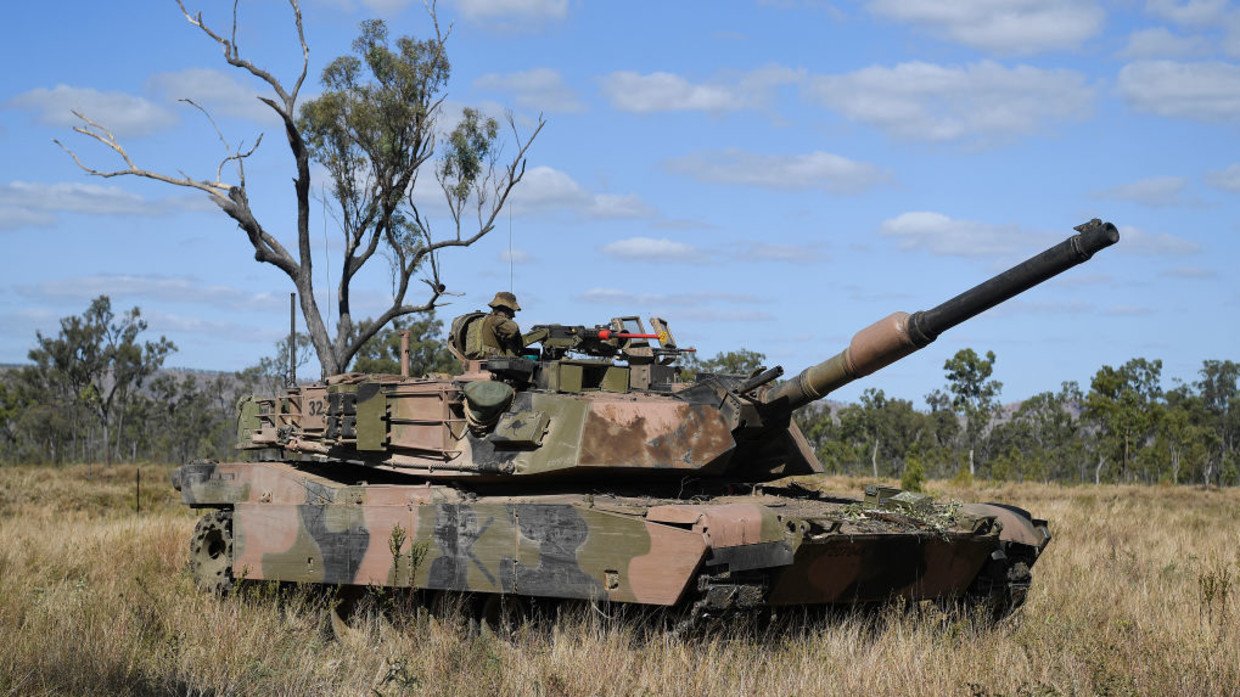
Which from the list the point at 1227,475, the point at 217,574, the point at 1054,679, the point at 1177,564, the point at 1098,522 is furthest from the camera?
the point at 1227,475

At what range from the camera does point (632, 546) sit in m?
8.98

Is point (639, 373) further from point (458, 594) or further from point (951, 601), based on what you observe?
point (951, 601)

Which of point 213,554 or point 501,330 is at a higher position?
point 501,330

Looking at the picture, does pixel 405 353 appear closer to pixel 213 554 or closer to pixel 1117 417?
pixel 213 554

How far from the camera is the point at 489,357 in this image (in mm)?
11008

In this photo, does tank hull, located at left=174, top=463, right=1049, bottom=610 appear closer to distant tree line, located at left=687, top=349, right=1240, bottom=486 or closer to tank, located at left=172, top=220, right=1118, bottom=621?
tank, located at left=172, top=220, right=1118, bottom=621

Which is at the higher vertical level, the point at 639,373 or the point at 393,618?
the point at 639,373

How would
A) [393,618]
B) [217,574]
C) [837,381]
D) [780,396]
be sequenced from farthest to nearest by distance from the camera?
[217,574], [393,618], [780,396], [837,381]

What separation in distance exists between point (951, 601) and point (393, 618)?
4490 mm

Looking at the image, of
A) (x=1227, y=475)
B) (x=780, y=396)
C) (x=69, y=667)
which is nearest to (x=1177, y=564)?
(x=780, y=396)

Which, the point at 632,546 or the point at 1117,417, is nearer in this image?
the point at 632,546

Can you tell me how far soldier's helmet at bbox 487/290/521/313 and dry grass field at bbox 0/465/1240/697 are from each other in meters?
2.73

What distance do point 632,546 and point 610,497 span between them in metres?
0.95

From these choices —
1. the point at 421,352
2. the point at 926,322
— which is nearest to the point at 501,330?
the point at 926,322
